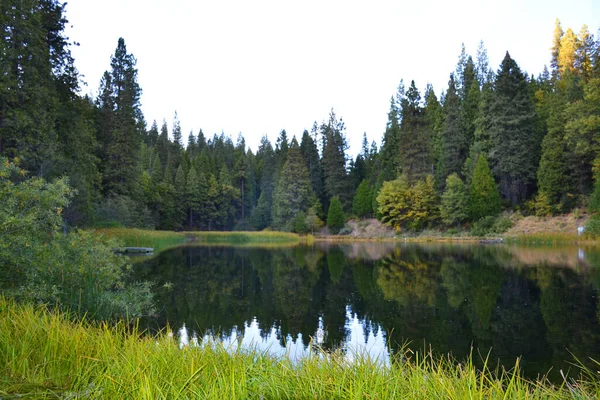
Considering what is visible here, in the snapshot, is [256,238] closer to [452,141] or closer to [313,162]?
[313,162]

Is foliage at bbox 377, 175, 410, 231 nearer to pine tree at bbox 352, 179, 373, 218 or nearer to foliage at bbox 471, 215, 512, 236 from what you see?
pine tree at bbox 352, 179, 373, 218

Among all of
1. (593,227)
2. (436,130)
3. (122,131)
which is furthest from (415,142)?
(122,131)

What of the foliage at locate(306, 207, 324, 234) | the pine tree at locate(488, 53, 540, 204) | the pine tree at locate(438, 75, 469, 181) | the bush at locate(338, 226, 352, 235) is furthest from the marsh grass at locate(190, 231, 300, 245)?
the pine tree at locate(488, 53, 540, 204)

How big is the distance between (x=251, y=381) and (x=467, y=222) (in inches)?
1679

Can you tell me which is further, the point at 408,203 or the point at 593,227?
the point at 408,203

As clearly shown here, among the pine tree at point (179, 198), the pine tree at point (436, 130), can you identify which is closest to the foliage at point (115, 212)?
the pine tree at point (179, 198)

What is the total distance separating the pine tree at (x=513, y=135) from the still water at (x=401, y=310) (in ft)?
80.4

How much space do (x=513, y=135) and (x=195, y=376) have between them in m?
43.7

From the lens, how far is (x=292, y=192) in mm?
55750

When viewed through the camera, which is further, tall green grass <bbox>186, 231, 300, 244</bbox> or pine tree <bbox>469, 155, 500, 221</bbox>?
tall green grass <bbox>186, 231, 300, 244</bbox>

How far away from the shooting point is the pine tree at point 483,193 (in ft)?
124

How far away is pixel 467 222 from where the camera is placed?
1638 inches

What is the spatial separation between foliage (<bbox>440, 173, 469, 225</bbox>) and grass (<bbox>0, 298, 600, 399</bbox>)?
39167 millimetres

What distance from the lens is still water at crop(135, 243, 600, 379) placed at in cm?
656
